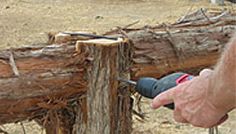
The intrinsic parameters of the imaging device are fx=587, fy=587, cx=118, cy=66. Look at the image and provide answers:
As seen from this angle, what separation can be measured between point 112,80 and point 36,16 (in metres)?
8.05

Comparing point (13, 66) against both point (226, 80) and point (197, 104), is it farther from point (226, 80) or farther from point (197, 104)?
point (226, 80)

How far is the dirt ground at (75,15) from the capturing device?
909 centimetres

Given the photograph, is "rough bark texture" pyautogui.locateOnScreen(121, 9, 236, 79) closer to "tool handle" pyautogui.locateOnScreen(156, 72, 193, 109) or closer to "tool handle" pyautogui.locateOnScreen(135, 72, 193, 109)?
"tool handle" pyautogui.locateOnScreen(135, 72, 193, 109)

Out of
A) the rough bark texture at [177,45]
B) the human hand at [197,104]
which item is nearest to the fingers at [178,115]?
the human hand at [197,104]

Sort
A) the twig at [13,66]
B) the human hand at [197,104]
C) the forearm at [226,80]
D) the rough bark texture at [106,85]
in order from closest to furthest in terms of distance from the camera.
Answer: the forearm at [226,80] < the human hand at [197,104] < the twig at [13,66] < the rough bark texture at [106,85]

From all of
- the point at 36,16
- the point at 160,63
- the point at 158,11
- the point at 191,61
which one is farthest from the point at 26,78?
the point at 158,11

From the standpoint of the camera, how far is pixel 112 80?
9.91 ft

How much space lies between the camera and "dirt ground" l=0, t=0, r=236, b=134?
909 cm

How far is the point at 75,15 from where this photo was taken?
11008 millimetres

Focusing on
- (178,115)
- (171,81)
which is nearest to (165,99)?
(178,115)

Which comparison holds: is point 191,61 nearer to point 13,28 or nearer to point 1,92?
point 1,92

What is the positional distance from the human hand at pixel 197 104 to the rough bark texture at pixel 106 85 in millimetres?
1558

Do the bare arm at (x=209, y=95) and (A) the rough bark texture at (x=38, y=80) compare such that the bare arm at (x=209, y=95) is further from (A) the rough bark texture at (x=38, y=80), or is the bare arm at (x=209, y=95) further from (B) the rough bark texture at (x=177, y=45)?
(B) the rough bark texture at (x=177, y=45)

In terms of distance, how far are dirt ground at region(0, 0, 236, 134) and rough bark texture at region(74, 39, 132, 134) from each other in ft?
16.1
